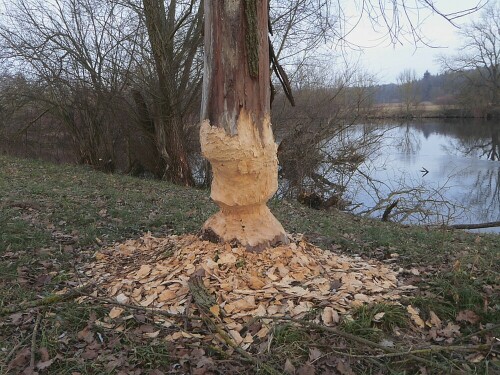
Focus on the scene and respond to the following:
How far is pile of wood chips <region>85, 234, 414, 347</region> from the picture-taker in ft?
9.87

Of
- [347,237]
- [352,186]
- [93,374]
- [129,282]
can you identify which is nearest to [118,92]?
[352,186]

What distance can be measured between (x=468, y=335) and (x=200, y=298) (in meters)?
1.86

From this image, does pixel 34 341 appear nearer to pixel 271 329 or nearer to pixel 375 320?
pixel 271 329

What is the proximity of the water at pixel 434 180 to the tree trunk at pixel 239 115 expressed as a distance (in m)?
6.68

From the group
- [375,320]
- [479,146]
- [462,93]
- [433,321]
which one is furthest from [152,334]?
[462,93]

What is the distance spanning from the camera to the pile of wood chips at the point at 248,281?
301 centimetres

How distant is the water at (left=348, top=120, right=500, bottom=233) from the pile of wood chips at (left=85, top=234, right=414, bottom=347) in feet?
20.8

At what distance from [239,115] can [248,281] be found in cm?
136

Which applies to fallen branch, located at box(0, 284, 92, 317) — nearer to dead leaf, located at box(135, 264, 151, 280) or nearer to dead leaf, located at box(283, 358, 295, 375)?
dead leaf, located at box(135, 264, 151, 280)

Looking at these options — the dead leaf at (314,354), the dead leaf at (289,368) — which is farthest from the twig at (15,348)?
the dead leaf at (314,354)

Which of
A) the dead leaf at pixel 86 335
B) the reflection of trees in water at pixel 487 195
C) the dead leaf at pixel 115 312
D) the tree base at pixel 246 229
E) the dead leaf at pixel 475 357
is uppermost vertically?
the tree base at pixel 246 229

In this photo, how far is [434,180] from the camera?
15.0 m

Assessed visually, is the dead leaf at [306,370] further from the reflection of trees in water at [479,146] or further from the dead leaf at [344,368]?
the reflection of trees in water at [479,146]

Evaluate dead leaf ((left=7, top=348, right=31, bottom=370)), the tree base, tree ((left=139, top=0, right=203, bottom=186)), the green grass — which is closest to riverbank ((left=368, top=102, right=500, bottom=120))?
tree ((left=139, top=0, right=203, bottom=186))
